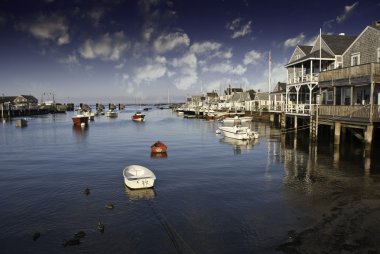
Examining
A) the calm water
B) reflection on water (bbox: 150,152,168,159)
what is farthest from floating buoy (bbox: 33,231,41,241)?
reflection on water (bbox: 150,152,168,159)

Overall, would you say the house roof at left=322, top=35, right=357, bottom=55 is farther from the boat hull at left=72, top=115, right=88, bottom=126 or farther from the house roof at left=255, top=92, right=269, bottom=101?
the boat hull at left=72, top=115, right=88, bottom=126

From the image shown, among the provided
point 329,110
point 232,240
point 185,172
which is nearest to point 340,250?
point 232,240

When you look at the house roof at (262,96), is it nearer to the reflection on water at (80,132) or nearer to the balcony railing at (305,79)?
the balcony railing at (305,79)

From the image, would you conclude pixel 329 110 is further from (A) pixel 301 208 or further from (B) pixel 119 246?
(B) pixel 119 246

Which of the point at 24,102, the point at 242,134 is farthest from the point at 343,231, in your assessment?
the point at 24,102

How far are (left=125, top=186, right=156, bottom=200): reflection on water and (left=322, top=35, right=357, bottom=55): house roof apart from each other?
35.3m

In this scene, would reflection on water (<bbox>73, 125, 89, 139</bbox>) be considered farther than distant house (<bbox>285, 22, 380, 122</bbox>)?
Yes

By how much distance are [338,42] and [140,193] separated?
3959cm

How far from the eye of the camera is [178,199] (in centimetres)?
1750

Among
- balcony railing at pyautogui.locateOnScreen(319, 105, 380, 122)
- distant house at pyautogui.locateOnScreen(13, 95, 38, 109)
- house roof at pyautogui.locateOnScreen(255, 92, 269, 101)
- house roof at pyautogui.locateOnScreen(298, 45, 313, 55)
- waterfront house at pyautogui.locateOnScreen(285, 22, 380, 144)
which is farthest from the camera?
distant house at pyautogui.locateOnScreen(13, 95, 38, 109)

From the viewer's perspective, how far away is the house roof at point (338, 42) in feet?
143

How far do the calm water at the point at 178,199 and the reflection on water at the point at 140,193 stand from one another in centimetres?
6

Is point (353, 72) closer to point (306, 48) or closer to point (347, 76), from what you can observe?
point (347, 76)

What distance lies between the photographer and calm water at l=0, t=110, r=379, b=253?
12.4 m
